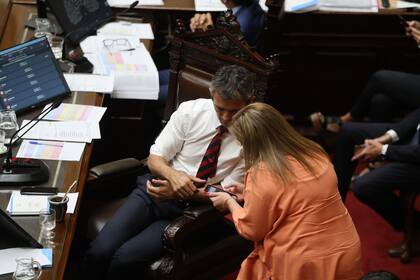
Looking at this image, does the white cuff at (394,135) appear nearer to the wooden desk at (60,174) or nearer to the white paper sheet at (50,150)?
the wooden desk at (60,174)

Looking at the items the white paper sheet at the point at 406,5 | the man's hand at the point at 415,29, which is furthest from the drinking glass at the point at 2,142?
the white paper sheet at the point at 406,5

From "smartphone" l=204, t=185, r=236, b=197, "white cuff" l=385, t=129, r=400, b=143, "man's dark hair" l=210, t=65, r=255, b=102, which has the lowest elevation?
"white cuff" l=385, t=129, r=400, b=143

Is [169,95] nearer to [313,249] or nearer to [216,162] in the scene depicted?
[216,162]

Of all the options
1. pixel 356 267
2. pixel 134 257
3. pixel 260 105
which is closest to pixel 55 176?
pixel 134 257

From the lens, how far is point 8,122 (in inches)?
119

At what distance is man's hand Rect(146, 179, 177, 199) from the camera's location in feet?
9.38

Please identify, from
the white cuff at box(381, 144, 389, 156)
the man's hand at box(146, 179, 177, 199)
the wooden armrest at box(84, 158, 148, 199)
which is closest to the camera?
the man's hand at box(146, 179, 177, 199)

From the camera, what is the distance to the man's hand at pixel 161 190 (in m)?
2.86

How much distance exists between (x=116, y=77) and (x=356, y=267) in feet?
5.34

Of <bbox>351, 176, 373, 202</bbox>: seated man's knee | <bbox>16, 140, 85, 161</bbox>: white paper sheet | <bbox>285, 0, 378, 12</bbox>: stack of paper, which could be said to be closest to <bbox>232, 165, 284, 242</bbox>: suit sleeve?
<bbox>16, 140, 85, 161</bbox>: white paper sheet

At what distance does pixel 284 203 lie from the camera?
2.39 meters

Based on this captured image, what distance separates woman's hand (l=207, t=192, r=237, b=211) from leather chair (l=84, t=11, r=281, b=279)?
0.06 metres

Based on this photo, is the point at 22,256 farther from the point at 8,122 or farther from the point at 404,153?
the point at 404,153

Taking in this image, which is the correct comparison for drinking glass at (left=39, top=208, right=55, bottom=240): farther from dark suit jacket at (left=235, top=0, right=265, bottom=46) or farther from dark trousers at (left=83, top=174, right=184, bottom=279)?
dark suit jacket at (left=235, top=0, right=265, bottom=46)
